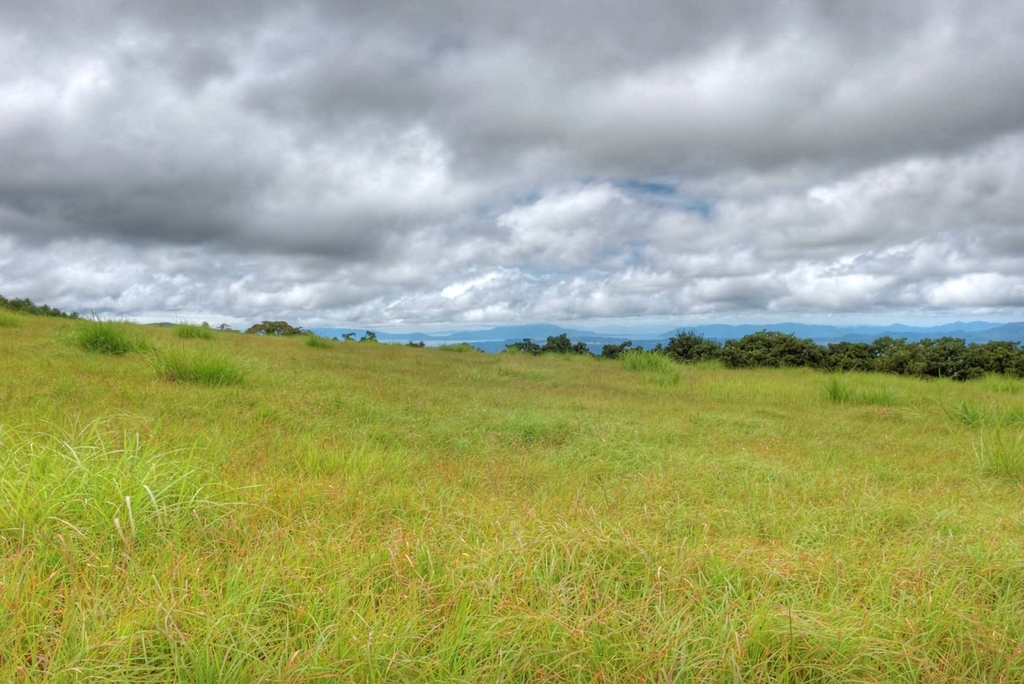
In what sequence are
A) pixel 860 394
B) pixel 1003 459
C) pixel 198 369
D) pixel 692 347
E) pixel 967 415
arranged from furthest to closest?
1. pixel 692 347
2. pixel 860 394
3. pixel 967 415
4. pixel 198 369
5. pixel 1003 459

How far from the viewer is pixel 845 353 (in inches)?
820

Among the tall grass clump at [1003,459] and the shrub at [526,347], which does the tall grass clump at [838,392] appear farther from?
the shrub at [526,347]

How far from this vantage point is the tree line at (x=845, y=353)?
59.3 feet

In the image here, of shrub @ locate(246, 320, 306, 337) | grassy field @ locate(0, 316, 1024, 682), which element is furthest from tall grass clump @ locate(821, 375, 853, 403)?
shrub @ locate(246, 320, 306, 337)

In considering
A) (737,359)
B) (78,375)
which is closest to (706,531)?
(78,375)

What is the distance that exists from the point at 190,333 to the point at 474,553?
12043mm

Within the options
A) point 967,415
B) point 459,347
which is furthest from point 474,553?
point 459,347

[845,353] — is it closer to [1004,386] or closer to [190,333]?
[1004,386]

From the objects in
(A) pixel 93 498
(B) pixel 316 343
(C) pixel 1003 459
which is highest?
(B) pixel 316 343

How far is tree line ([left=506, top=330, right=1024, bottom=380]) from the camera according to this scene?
1806cm

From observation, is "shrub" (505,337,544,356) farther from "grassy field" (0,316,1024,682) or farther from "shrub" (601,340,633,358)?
"grassy field" (0,316,1024,682)

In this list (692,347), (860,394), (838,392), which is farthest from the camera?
(692,347)

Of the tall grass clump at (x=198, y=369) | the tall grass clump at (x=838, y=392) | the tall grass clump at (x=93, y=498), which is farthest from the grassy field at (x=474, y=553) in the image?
the tall grass clump at (x=838, y=392)

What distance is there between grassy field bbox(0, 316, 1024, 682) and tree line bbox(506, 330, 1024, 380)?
1087 centimetres
